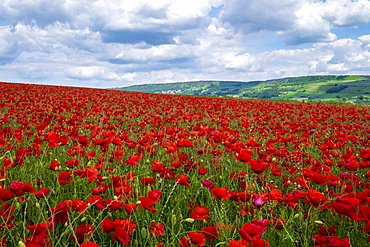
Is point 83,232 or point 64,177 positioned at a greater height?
point 64,177

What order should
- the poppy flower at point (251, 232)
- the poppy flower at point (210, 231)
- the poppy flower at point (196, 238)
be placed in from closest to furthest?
1. the poppy flower at point (251, 232)
2. the poppy flower at point (196, 238)
3. the poppy flower at point (210, 231)

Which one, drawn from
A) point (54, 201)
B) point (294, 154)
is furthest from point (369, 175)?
point (54, 201)

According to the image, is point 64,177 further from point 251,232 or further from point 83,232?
point 251,232

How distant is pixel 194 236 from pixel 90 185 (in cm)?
176

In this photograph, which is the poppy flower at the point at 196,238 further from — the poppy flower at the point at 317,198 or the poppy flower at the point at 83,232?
the poppy flower at the point at 317,198

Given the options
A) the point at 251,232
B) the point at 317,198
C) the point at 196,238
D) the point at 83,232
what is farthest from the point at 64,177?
the point at 317,198

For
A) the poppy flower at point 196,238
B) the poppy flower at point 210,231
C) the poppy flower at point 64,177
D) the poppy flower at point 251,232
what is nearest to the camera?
the poppy flower at point 251,232

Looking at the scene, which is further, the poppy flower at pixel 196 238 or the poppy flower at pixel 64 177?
the poppy flower at pixel 64 177

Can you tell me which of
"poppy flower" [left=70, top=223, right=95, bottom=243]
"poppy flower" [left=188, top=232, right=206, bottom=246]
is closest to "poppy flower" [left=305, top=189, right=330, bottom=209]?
"poppy flower" [left=188, top=232, right=206, bottom=246]

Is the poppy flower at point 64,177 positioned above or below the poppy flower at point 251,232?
above

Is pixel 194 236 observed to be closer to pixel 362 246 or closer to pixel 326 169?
pixel 362 246

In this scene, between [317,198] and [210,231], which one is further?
[317,198]

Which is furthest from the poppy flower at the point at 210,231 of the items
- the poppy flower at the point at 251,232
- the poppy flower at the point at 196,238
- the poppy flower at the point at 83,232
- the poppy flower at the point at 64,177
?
the poppy flower at the point at 64,177

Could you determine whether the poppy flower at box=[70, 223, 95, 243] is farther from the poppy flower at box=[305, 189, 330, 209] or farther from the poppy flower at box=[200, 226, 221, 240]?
the poppy flower at box=[305, 189, 330, 209]
